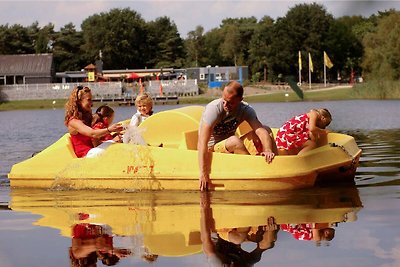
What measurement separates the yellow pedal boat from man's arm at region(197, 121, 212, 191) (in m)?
0.07

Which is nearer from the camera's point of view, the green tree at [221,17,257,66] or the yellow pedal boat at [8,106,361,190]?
the yellow pedal boat at [8,106,361,190]

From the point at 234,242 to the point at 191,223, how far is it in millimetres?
1139

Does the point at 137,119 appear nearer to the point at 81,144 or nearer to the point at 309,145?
the point at 81,144

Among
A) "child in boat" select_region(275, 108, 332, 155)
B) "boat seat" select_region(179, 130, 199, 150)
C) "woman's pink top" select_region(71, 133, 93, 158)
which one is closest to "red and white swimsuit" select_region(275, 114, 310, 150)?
"child in boat" select_region(275, 108, 332, 155)

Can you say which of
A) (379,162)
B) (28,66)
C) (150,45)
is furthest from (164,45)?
(379,162)

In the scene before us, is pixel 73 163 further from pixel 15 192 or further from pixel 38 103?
pixel 38 103

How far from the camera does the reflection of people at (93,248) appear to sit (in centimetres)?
524

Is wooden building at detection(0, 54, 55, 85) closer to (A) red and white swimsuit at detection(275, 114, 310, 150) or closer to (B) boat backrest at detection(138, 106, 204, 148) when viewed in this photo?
(B) boat backrest at detection(138, 106, 204, 148)

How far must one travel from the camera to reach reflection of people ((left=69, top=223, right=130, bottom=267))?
17.2 ft

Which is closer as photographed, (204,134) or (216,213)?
(216,213)

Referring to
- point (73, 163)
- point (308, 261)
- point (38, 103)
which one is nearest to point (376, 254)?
point (308, 261)

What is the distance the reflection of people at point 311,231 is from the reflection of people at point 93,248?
130cm

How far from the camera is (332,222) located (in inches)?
254

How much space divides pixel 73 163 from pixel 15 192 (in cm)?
87
